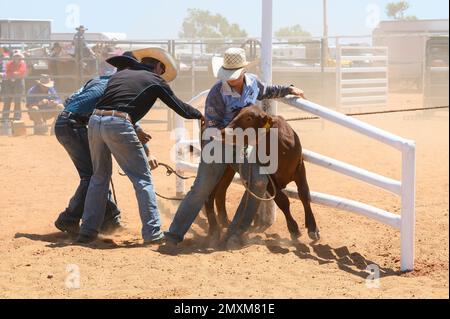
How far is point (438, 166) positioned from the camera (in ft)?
34.4

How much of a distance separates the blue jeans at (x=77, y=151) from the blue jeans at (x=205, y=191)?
3.03ft

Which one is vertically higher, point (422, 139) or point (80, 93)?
point (80, 93)

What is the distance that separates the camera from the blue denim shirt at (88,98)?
6453 millimetres

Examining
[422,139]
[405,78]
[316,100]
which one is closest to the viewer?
[422,139]

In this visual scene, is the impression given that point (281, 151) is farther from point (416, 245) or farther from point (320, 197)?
point (416, 245)

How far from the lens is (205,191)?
611 cm

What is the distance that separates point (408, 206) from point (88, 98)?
2.78 m

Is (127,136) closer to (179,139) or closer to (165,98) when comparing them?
(165,98)

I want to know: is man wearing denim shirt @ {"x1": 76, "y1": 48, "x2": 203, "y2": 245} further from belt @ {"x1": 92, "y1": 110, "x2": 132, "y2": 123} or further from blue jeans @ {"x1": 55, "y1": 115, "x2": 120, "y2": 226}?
blue jeans @ {"x1": 55, "y1": 115, "x2": 120, "y2": 226}

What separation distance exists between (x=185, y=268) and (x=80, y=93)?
1994 mm

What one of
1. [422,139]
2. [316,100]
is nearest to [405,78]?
[316,100]

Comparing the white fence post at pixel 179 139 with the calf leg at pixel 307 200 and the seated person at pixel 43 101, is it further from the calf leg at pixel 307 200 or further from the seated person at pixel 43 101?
the seated person at pixel 43 101

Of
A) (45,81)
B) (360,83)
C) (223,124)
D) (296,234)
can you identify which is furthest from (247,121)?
(360,83)

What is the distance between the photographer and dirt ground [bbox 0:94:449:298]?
4.87 metres
